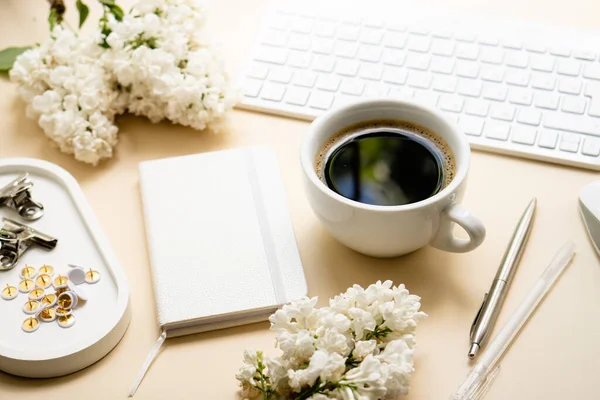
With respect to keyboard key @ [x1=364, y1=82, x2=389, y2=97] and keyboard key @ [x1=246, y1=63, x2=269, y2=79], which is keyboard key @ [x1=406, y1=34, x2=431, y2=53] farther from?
keyboard key @ [x1=246, y1=63, x2=269, y2=79]

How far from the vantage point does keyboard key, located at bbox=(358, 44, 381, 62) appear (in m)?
0.95

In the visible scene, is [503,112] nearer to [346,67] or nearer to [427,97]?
[427,97]

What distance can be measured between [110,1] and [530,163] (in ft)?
1.75

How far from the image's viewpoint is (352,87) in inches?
36.4

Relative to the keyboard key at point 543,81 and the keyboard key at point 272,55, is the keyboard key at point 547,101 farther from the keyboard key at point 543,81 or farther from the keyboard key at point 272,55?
the keyboard key at point 272,55

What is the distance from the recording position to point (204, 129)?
0.90m

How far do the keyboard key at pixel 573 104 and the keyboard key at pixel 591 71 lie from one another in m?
0.04

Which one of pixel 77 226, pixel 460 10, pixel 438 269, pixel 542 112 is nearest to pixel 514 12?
pixel 460 10

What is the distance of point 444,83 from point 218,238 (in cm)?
34

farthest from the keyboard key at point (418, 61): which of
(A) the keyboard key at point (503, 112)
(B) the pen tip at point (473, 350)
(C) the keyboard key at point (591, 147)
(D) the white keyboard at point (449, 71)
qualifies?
(B) the pen tip at point (473, 350)

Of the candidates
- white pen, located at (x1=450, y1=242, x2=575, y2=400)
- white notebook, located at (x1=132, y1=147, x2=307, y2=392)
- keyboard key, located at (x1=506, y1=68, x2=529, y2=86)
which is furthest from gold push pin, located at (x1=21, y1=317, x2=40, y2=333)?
keyboard key, located at (x1=506, y1=68, x2=529, y2=86)

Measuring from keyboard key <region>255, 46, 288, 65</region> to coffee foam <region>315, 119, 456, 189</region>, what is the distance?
0.70ft

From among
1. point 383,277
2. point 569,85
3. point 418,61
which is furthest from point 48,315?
point 569,85

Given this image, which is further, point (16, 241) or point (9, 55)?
point (9, 55)
